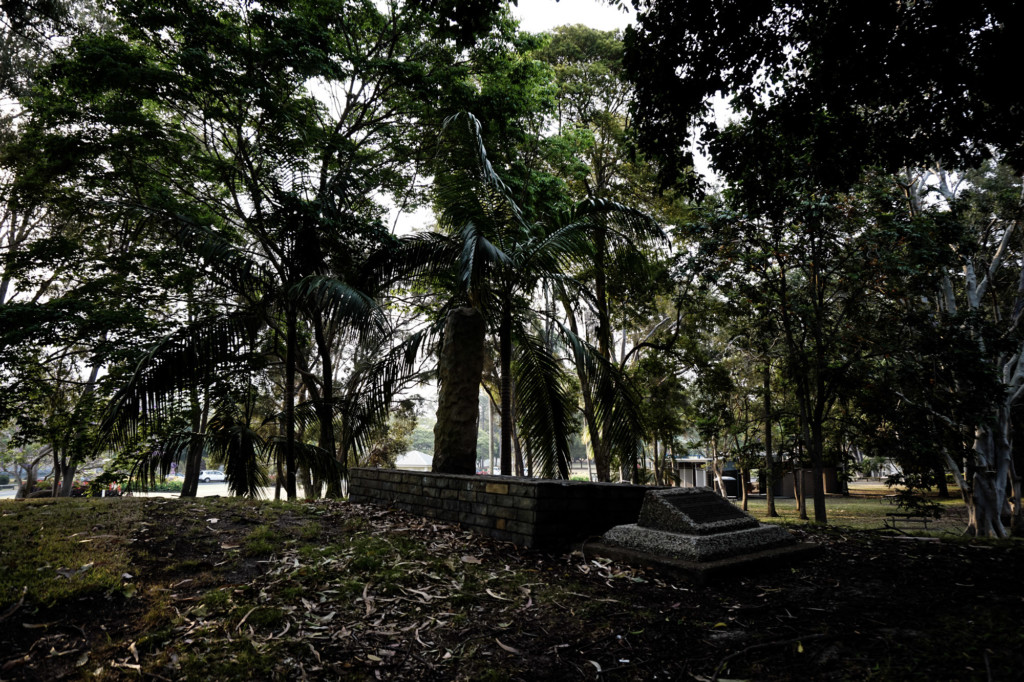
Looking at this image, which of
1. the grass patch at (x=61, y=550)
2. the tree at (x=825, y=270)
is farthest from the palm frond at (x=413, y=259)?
the tree at (x=825, y=270)

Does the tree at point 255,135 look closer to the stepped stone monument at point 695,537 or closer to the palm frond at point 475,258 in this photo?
the palm frond at point 475,258

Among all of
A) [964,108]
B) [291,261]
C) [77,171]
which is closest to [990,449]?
[964,108]

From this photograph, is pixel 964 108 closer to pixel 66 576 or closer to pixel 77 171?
pixel 66 576

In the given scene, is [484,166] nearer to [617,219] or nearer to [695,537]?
[617,219]

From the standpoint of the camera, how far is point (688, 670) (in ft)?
8.78

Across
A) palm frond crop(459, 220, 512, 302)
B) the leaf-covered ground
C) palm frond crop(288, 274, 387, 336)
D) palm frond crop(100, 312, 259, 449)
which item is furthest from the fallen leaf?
palm frond crop(100, 312, 259, 449)

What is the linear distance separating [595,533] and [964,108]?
4.90 metres

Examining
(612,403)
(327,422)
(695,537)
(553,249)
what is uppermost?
(553,249)

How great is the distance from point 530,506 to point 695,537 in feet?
4.66

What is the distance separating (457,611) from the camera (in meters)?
3.58

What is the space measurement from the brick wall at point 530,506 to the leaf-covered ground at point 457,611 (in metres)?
0.25

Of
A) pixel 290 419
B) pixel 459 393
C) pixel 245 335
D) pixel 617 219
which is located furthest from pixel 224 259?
pixel 617 219

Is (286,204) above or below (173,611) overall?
above

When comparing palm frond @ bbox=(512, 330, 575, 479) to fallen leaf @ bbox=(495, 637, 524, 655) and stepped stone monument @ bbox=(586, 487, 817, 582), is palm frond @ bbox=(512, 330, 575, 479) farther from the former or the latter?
fallen leaf @ bbox=(495, 637, 524, 655)
